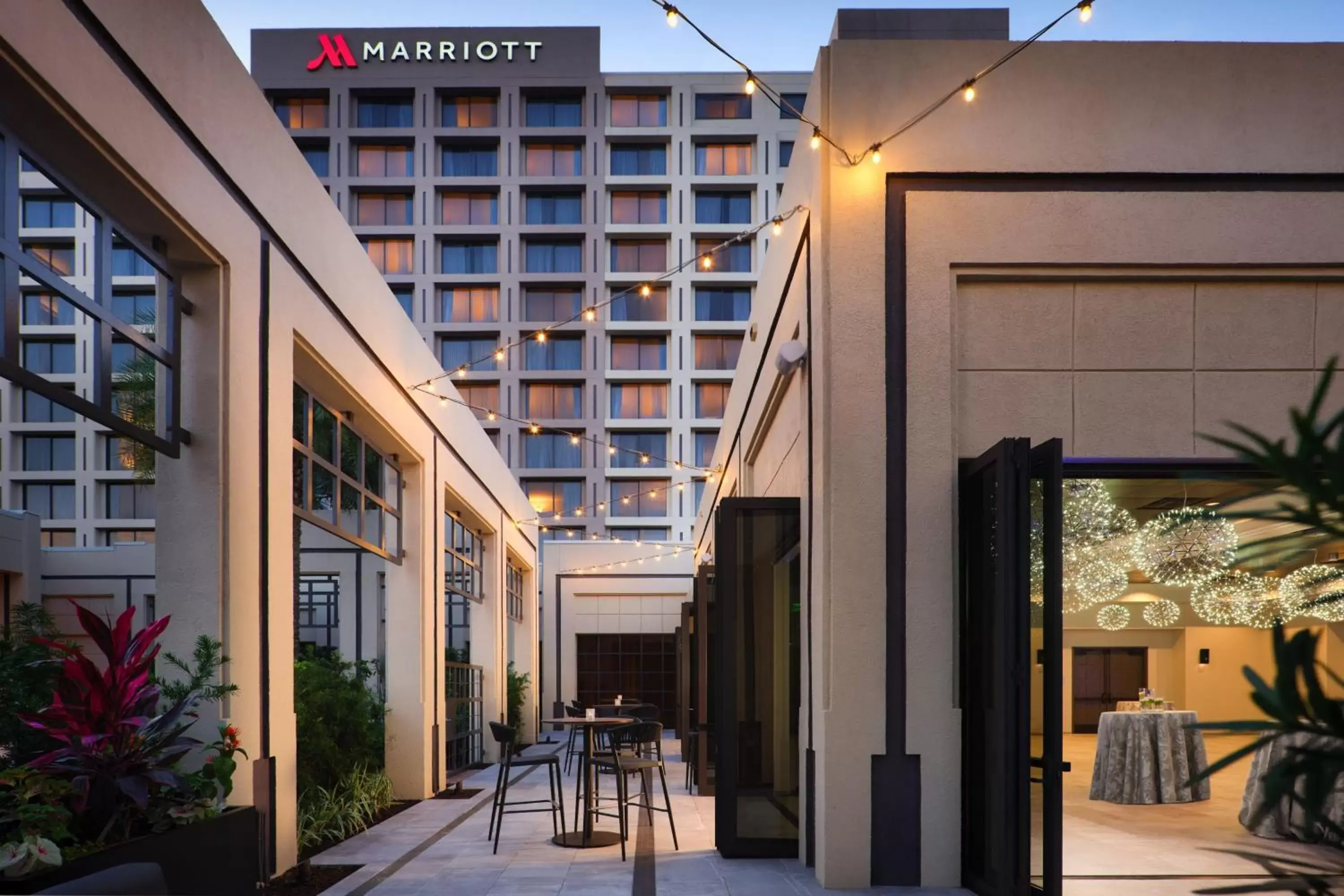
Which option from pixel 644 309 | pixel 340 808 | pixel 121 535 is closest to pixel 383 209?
pixel 644 309

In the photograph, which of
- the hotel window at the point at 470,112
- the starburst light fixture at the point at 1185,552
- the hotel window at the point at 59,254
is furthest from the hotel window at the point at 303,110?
the starburst light fixture at the point at 1185,552

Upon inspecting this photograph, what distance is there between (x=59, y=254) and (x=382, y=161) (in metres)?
8.76

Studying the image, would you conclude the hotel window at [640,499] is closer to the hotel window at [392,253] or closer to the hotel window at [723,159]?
the hotel window at [392,253]

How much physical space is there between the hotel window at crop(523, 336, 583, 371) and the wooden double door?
55.1 ft

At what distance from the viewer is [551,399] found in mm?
30344

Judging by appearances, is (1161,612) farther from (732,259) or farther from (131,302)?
(131,302)

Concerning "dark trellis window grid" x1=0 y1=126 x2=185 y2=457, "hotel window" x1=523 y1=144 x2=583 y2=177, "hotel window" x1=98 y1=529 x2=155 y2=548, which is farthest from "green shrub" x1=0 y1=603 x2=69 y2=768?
"hotel window" x1=523 y1=144 x2=583 y2=177

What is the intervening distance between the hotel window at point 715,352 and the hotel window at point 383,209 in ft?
29.1

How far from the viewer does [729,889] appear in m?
5.61

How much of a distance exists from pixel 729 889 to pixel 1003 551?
2290mm

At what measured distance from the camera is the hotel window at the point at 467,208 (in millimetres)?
30578

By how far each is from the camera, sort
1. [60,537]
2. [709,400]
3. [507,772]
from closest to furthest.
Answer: [507,772] → [60,537] → [709,400]

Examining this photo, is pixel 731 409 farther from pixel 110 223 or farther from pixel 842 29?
pixel 110 223

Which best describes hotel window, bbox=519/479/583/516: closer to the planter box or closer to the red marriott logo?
the red marriott logo
